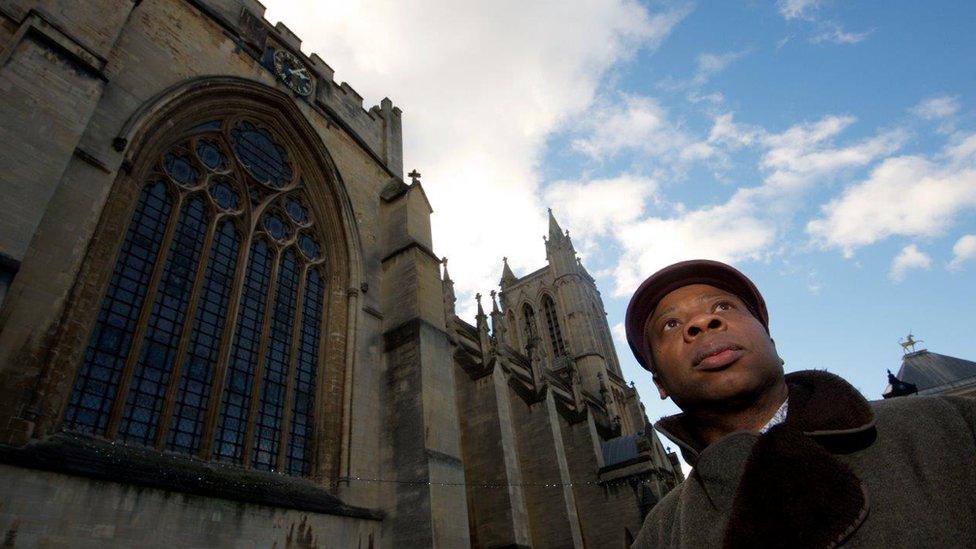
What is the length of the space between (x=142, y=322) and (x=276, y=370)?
245cm

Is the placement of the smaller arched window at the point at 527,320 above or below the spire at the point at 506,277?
below

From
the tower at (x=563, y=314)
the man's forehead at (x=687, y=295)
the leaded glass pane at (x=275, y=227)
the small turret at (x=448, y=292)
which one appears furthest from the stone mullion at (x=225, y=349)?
the tower at (x=563, y=314)

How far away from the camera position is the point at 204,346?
812 cm

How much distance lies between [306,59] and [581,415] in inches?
620

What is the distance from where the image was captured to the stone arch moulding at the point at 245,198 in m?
6.24

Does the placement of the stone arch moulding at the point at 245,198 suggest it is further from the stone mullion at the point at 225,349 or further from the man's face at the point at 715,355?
the man's face at the point at 715,355

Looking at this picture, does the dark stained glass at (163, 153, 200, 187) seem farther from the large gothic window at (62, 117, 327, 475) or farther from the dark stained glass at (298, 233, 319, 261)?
the dark stained glass at (298, 233, 319, 261)

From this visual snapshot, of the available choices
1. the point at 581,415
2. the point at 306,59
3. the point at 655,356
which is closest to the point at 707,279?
the point at 655,356

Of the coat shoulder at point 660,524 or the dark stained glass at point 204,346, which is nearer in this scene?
the coat shoulder at point 660,524

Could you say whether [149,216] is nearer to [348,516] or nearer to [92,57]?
[92,57]

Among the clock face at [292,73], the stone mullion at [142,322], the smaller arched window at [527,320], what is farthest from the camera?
the smaller arched window at [527,320]

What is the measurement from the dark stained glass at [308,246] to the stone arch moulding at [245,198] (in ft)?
0.71

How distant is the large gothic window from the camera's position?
22.7ft

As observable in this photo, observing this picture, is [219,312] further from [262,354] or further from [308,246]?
[308,246]
